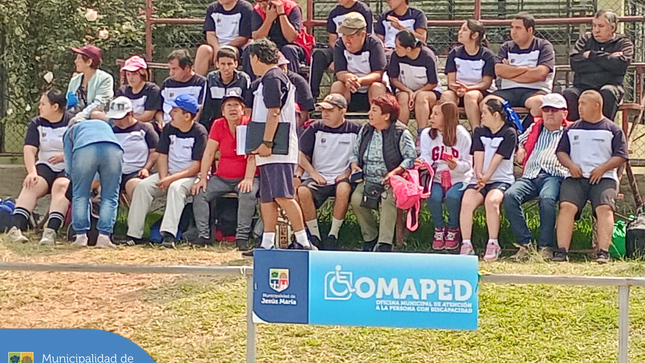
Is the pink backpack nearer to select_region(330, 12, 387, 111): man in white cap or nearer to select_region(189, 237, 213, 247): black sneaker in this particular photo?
select_region(330, 12, 387, 111): man in white cap

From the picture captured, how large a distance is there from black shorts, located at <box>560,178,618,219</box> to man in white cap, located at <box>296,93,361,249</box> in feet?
6.03

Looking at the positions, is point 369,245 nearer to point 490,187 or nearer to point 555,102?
point 490,187

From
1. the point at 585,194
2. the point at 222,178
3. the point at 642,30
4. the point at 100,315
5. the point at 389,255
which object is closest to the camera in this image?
the point at 389,255

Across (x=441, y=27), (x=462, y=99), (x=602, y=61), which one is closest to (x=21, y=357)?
(x=462, y=99)

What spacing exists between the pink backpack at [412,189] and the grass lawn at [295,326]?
0.98m

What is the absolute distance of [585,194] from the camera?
786 cm

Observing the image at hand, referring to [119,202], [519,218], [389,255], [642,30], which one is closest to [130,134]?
[119,202]

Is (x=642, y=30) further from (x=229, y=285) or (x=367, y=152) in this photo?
(x=229, y=285)

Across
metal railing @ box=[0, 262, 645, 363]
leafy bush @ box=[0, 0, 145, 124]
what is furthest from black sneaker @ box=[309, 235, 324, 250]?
leafy bush @ box=[0, 0, 145, 124]

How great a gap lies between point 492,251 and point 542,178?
0.79m

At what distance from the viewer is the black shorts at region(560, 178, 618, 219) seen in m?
7.75

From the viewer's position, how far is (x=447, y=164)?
8.20 metres

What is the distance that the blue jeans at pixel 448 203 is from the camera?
8070mm

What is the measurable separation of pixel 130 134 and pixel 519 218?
3720 millimetres
